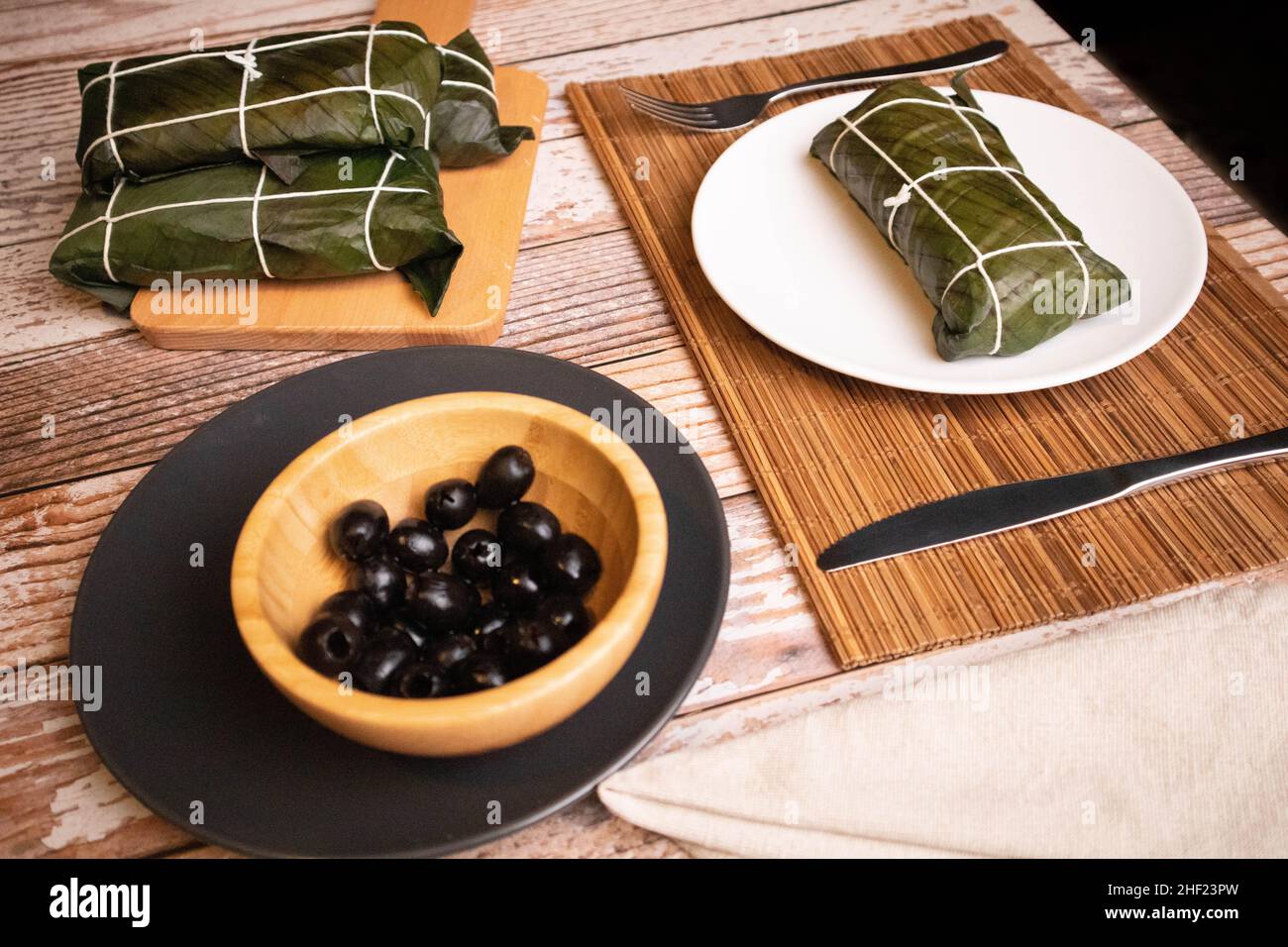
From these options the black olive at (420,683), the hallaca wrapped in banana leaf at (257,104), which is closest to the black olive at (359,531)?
the black olive at (420,683)

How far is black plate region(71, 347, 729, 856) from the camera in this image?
61 centimetres

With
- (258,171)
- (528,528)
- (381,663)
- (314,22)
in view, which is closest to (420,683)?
(381,663)

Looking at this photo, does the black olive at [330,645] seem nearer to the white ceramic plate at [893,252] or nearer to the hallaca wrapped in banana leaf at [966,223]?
the white ceramic plate at [893,252]

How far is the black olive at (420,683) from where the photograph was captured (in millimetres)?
632

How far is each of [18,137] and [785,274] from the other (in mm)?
1033

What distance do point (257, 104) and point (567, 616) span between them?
0.69 meters

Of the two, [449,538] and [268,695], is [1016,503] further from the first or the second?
[268,695]

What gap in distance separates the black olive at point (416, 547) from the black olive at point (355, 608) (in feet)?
0.13

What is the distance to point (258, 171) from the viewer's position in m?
1.04

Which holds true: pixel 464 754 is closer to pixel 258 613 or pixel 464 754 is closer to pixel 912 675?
pixel 258 613

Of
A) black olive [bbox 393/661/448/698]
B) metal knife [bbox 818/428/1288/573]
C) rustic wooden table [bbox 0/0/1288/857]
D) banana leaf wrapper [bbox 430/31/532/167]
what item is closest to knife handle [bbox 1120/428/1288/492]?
metal knife [bbox 818/428/1288/573]

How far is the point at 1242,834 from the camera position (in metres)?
0.66

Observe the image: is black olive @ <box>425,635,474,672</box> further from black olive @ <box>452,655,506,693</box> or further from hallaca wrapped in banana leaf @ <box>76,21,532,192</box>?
hallaca wrapped in banana leaf @ <box>76,21,532,192</box>
